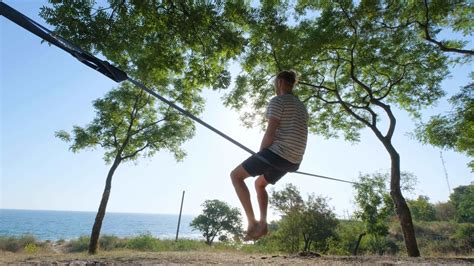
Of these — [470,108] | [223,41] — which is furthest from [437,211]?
[223,41]

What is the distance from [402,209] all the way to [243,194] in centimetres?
1104

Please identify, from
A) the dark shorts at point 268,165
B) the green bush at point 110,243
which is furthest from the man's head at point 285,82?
the green bush at point 110,243

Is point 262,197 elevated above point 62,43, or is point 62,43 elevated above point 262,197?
point 62,43

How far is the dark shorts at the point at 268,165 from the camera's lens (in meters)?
4.20

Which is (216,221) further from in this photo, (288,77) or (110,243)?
(288,77)

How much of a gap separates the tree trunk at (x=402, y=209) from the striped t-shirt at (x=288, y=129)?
1071 cm

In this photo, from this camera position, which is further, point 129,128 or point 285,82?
point 129,128

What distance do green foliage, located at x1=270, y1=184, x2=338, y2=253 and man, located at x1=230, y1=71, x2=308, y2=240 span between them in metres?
23.7

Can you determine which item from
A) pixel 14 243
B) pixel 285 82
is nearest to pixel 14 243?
pixel 14 243

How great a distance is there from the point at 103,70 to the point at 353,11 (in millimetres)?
12124

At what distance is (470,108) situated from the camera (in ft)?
48.0

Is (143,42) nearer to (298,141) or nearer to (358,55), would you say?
(298,141)

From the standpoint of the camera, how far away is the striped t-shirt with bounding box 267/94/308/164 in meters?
4.21

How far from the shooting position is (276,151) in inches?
165
